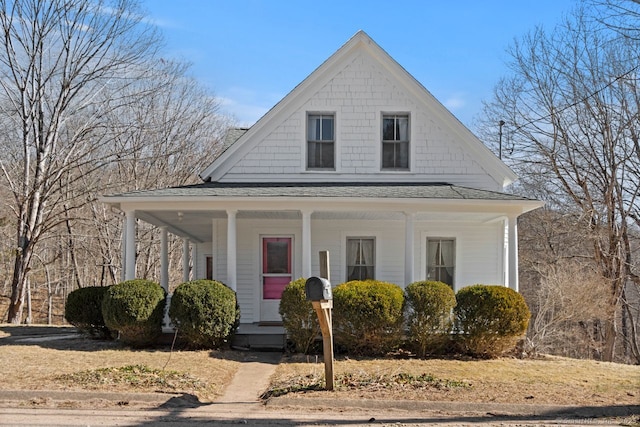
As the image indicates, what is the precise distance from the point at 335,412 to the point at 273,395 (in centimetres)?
111

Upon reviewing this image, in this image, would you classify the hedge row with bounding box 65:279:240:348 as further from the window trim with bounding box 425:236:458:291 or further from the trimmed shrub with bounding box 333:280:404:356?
the window trim with bounding box 425:236:458:291

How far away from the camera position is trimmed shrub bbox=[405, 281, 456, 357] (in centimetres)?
1295

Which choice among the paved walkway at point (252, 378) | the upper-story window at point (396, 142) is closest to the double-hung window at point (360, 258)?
the upper-story window at point (396, 142)

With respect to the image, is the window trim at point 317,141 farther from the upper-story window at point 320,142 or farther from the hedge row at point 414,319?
the hedge row at point 414,319

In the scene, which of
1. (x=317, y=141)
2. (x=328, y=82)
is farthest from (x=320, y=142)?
(x=328, y=82)

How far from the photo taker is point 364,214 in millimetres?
15461

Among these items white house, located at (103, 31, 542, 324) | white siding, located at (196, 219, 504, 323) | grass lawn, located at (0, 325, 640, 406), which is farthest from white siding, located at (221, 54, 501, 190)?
grass lawn, located at (0, 325, 640, 406)

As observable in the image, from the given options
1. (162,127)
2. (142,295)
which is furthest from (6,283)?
(142,295)

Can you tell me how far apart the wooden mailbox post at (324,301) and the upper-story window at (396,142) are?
7.58 metres

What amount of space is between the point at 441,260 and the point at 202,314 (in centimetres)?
650

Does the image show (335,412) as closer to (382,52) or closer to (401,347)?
(401,347)

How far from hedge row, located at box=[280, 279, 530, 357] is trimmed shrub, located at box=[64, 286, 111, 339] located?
4.30 m

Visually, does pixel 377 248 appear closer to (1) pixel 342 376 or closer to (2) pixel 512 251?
(2) pixel 512 251

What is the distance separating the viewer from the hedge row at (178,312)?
42.1ft
